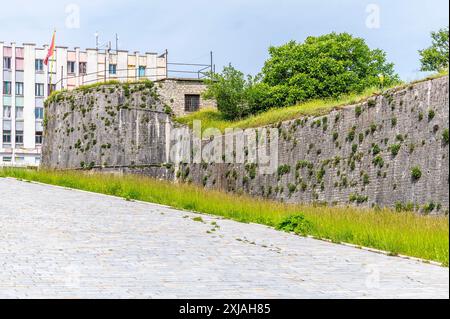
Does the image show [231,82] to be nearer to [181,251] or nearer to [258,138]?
[258,138]

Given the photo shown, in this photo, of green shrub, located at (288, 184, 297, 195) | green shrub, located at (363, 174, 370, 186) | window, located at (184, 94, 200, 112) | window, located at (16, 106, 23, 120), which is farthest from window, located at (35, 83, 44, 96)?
green shrub, located at (363, 174, 370, 186)

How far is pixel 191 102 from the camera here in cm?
4581

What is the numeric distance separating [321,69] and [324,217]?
2922cm

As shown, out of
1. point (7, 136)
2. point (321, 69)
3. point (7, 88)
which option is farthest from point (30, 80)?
point (321, 69)

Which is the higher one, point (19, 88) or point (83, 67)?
point (83, 67)

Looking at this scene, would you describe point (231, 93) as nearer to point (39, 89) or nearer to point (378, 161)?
point (378, 161)

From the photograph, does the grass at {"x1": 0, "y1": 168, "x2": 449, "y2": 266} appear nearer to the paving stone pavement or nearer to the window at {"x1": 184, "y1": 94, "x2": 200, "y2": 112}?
the paving stone pavement

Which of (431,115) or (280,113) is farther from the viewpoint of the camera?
(280,113)

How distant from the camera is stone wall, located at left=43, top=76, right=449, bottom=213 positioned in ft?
71.7

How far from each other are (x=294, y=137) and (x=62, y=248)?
688 inches

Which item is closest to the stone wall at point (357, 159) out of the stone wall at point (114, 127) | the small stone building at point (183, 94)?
the stone wall at point (114, 127)

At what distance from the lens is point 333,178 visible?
27391 mm

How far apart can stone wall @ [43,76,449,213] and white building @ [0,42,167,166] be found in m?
48.8

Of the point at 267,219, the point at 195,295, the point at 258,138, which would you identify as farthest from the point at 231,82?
the point at 195,295
